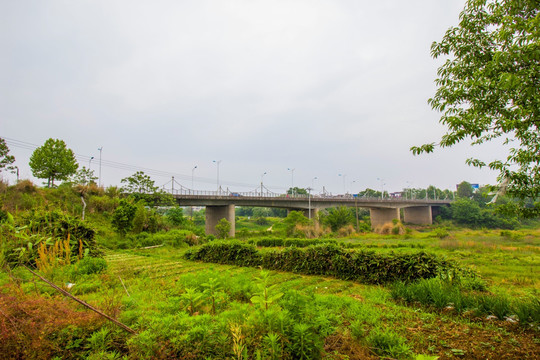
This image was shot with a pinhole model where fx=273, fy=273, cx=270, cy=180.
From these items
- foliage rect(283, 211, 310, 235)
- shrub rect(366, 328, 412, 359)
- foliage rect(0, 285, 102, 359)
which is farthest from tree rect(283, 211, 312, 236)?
foliage rect(0, 285, 102, 359)

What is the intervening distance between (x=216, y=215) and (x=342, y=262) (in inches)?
1274

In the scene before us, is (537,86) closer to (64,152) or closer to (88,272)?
(88,272)

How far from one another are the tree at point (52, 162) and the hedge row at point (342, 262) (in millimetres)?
28298

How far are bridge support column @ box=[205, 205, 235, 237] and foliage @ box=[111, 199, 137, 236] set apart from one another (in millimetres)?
18027

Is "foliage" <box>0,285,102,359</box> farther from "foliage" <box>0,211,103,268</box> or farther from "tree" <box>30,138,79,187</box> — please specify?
"tree" <box>30,138,79,187</box>

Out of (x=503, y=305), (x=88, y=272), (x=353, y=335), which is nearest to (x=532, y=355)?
(x=503, y=305)

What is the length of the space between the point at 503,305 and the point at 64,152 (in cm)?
3769

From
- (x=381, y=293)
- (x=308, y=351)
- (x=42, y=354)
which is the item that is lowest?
(x=381, y=293)

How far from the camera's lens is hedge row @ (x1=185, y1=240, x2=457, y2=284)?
6.36 meters

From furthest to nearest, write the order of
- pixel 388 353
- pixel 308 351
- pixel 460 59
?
pixel 460 59
pixel 388 353
pixel 308 351

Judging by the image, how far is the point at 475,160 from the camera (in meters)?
4.77

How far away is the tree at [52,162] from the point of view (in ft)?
96.3

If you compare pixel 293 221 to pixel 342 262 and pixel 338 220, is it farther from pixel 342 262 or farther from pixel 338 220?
pixel 342 262

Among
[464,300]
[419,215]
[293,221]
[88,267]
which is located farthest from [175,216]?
[419,215]
